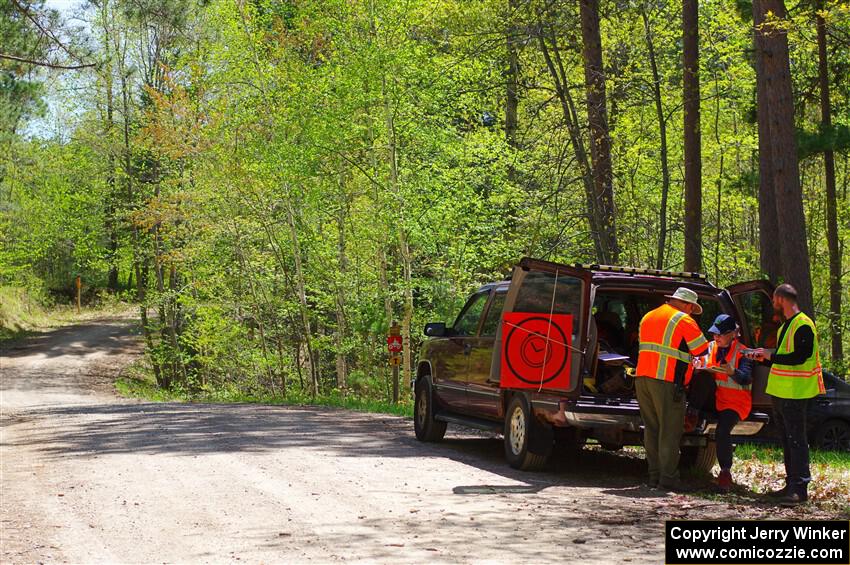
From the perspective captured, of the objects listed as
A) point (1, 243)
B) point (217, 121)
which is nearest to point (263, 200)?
point (217, 121)

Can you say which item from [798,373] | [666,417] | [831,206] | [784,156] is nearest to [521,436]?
[666,417]

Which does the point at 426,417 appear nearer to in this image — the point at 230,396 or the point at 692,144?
the point at 692,144

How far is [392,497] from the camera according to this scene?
9945 mm

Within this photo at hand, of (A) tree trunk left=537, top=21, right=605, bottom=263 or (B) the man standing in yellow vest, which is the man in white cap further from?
(A) tree trunk left=537, top=21, right=605, bottom=263

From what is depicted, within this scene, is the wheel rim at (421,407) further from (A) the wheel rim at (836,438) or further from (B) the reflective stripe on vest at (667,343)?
(A) the wheel rim at (836,438)

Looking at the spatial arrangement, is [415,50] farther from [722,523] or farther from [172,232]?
[722,523]

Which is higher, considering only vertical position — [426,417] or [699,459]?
[426,417]

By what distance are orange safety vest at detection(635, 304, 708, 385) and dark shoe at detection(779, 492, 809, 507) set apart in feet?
5.00

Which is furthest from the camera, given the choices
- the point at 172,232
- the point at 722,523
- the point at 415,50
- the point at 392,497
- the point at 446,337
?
the point at 172,232

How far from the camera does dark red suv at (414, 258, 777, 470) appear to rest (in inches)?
436

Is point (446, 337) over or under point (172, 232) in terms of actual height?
under

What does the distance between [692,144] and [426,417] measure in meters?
8.75

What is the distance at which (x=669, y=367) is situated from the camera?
10.6 metres

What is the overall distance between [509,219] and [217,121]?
32.1 feet
